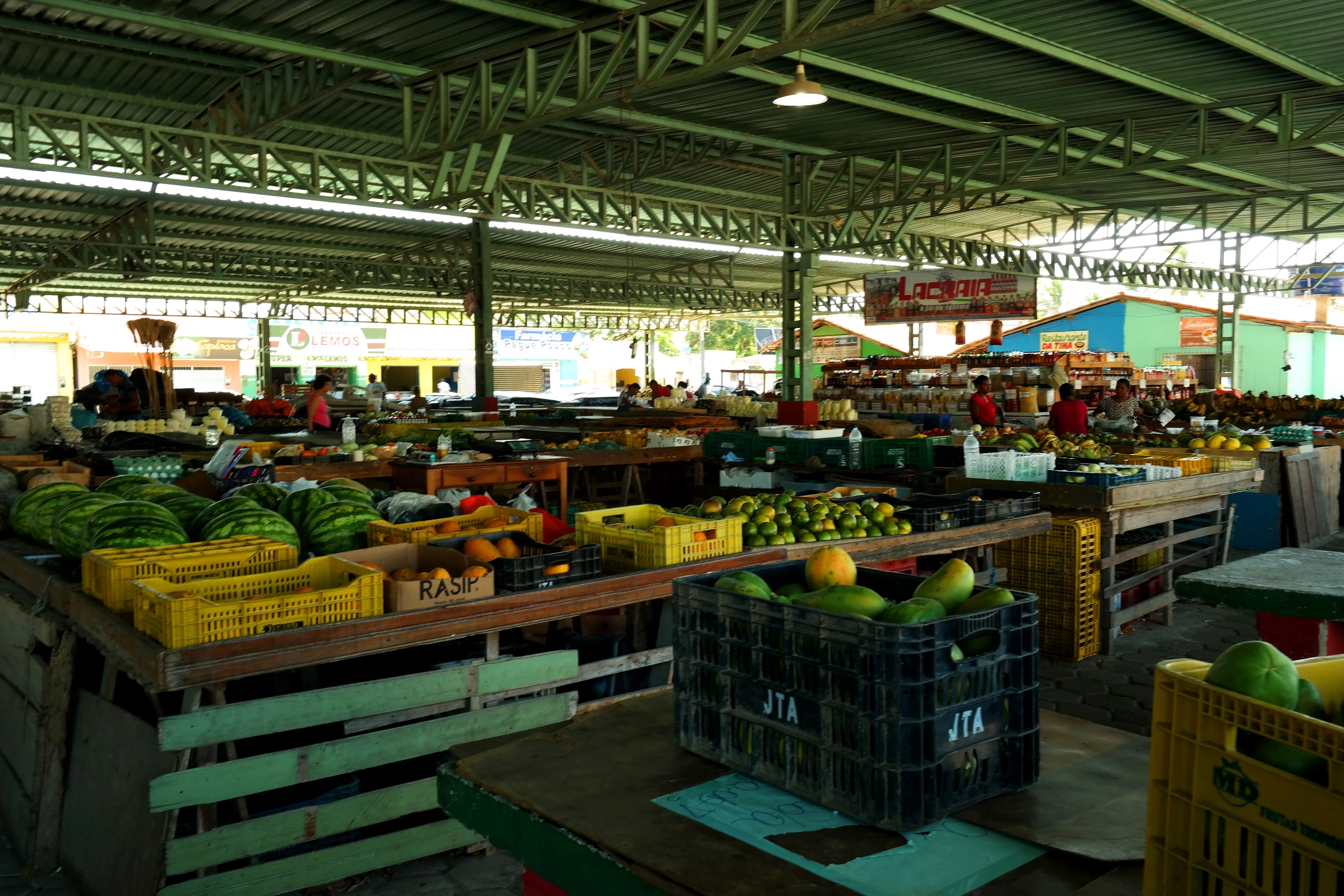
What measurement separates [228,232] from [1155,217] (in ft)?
58.7

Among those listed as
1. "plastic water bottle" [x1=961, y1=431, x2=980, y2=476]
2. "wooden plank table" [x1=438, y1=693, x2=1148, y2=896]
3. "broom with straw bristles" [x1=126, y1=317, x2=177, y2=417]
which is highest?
"broom with straw bristles" [x1=126, y1=317, x2=177, y2=417]

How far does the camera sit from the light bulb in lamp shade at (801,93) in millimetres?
7105

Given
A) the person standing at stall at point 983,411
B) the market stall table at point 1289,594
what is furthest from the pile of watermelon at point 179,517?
the person standing at stall at point 983,411

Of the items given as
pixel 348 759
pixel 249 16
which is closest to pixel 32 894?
pixel 348 759

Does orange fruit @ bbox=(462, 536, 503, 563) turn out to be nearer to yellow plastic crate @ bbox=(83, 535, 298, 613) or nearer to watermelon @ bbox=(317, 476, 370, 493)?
yellow plastic crate @ bbox=(83, 535, 298, 613)

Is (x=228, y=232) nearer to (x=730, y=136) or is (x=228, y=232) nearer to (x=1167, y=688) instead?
(x=730, y=136)

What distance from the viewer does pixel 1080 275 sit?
23047mm

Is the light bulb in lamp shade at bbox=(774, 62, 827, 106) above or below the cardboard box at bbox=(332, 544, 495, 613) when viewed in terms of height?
above

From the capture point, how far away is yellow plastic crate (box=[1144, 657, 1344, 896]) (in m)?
1.18

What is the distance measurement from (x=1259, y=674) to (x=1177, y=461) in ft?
21.4

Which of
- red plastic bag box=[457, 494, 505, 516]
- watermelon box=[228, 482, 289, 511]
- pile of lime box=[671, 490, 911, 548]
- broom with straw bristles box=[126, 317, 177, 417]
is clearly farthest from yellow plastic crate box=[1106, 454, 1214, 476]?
broom with straw bristles box=[126, 317, 177, 417]

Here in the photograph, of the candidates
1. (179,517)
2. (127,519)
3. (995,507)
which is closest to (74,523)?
(127,519)

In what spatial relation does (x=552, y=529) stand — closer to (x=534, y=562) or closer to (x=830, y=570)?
(x=534, y=562)

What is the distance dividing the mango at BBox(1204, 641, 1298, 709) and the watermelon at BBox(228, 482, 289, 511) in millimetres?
4407
